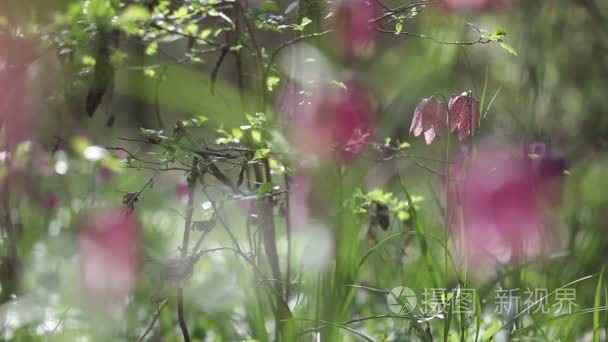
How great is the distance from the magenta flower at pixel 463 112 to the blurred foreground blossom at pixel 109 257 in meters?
0.47

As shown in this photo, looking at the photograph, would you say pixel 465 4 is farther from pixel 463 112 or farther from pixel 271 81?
pixel 271 81

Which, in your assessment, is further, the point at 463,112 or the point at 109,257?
the point at 109,257

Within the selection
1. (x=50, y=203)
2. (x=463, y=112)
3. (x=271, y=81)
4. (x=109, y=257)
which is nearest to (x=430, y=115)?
(x=463, y=112)

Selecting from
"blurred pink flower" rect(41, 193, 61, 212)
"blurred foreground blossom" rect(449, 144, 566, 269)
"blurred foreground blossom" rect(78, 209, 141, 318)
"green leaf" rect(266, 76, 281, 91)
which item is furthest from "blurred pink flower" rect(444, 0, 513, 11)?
"blurred pink flower" rect(41, 193, 61, 212)

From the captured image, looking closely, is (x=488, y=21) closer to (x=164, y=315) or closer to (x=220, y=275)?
(x=220, y=275)

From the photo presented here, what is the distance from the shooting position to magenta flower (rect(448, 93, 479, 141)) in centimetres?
101

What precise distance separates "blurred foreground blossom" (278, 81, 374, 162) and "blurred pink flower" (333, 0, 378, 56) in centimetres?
7

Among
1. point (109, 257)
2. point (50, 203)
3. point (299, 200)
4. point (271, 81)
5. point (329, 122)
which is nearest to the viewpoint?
point (329, 122)

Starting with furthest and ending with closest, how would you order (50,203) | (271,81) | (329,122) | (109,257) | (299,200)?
(50,203)
(299,200)
(271,81)
(109,257)
(329,122)

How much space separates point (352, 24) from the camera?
1.06 m

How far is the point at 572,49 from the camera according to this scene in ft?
9.08

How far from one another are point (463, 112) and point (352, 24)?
0.64ft

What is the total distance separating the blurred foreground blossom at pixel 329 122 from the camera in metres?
1.01

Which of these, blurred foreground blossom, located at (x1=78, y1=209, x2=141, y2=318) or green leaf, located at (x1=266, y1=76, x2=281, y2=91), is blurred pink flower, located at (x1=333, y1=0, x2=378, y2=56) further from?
blurred foreground blossom, located at (x1=78, y1=209, x2=141, y2=318)
